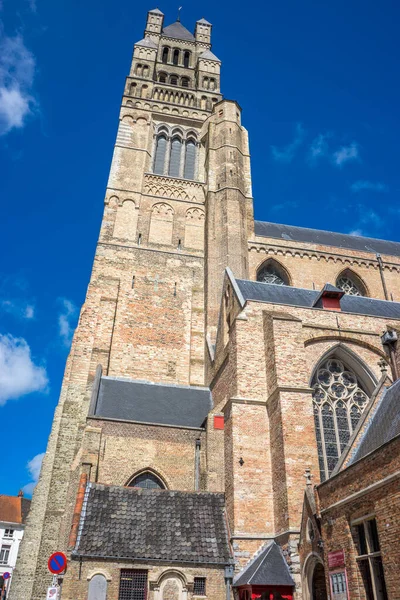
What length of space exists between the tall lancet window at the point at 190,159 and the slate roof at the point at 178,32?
1268 cm

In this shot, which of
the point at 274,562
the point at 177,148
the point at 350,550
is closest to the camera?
the point at 350,550

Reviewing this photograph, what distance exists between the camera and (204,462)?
14297mm

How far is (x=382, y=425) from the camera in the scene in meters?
10.3

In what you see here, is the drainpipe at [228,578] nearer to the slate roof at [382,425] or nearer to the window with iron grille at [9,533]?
the slate roof at [382,425]

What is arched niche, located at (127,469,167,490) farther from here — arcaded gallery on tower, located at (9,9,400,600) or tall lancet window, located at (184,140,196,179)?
tall lancet window, located at (184,140,196,179)

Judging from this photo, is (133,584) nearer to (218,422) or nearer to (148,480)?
(148,480)

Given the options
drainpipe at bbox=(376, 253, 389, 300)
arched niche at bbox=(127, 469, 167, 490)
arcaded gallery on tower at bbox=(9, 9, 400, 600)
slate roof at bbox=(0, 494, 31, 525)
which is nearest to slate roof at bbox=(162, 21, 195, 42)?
arcaded gallery on tower at bbox=(9, 9, 400, 600)

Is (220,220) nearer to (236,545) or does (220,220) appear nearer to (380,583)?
(236,545)

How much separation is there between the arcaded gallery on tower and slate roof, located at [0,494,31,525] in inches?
912

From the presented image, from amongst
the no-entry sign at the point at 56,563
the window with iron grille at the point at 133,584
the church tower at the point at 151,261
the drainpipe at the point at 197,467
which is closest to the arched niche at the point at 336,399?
the church tower at the point at 151,261

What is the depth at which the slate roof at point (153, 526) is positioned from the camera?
36.8 feet

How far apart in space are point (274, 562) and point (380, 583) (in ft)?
11.5

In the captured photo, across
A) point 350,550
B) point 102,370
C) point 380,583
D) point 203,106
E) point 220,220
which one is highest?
point 203,106

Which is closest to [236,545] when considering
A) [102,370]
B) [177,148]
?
[102,370]
